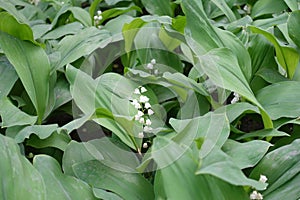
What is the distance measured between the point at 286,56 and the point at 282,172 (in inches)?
15.6

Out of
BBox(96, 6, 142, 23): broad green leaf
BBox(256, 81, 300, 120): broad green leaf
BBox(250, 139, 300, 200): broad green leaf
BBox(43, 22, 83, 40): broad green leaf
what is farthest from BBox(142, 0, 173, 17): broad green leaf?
BBox(250, 139, 300, 200): broad green leaf

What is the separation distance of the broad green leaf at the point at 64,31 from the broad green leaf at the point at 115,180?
61 centimetres

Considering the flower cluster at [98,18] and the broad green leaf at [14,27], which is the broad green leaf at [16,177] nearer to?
the broad green leaf at [14,27]

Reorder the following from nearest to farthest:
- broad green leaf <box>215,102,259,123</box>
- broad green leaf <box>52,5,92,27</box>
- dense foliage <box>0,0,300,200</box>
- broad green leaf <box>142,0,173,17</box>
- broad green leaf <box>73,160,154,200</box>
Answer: dense foliage <box>0,0,300,200</box>, broad green leaf <box>73,160,154,200</box>, broad green leaf <box>215,102,259,123</box>, broad green leaf <box>52,5,92,27</box>, broad green leaf <box>142,0,173,17</box>

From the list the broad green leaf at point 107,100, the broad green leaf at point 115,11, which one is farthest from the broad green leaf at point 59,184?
the broad green leaf at point 115,11

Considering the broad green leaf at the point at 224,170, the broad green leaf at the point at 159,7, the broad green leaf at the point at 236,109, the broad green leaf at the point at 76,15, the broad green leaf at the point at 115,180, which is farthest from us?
the broad green leaf at the point at 159,7

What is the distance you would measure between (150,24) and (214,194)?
28.4 inches

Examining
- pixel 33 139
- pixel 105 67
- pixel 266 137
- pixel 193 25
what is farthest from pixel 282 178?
pixel 105 67

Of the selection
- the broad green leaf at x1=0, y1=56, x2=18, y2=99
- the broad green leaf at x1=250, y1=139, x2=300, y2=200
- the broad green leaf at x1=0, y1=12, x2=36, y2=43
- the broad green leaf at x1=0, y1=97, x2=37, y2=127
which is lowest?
the broad green leaf at x1=250, y1=139, x2=300, y2=200

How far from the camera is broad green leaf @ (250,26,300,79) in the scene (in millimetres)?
1289

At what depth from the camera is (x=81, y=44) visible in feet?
4.69

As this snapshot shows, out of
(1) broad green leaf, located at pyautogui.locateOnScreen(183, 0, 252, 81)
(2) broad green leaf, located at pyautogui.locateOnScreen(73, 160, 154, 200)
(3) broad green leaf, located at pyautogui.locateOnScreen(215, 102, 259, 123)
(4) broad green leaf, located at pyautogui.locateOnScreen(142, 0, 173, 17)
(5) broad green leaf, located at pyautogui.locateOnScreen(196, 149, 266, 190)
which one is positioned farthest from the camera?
(4) broad green leaf, located at pyautogui.locateOnScreen(142, 0, 173, 17)

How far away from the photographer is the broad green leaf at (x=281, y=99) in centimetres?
114

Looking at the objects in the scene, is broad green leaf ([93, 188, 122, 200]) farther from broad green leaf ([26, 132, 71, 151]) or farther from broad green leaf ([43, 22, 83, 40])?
broad green leaf ([43, 22, 83, 40])
